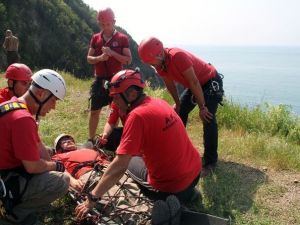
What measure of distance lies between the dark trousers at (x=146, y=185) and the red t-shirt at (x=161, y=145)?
0.06 metres

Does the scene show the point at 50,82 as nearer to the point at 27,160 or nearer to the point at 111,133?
the point at 27,160

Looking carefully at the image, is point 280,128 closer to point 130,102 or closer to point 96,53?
point 96,53

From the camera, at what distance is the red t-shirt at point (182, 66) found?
603cm

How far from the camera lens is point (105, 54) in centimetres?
703

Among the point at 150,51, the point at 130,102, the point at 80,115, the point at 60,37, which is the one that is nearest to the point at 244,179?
the point at 150,51

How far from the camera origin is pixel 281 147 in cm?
797

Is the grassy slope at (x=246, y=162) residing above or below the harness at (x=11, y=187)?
below

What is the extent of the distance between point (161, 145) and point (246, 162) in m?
3.27

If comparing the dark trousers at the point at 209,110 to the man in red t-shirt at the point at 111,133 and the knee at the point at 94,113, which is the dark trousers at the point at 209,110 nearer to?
the man in red t-shirt at the point at 111,133

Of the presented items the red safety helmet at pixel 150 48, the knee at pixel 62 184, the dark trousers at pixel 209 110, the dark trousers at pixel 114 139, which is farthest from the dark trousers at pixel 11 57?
the knee at pixel 62 184

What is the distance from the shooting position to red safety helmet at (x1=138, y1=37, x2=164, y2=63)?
18.9ft

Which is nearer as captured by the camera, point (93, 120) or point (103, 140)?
point (103, 140)

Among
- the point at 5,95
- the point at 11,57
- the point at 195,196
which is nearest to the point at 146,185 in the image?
the point at 195,196

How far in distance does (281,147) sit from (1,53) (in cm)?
2390
